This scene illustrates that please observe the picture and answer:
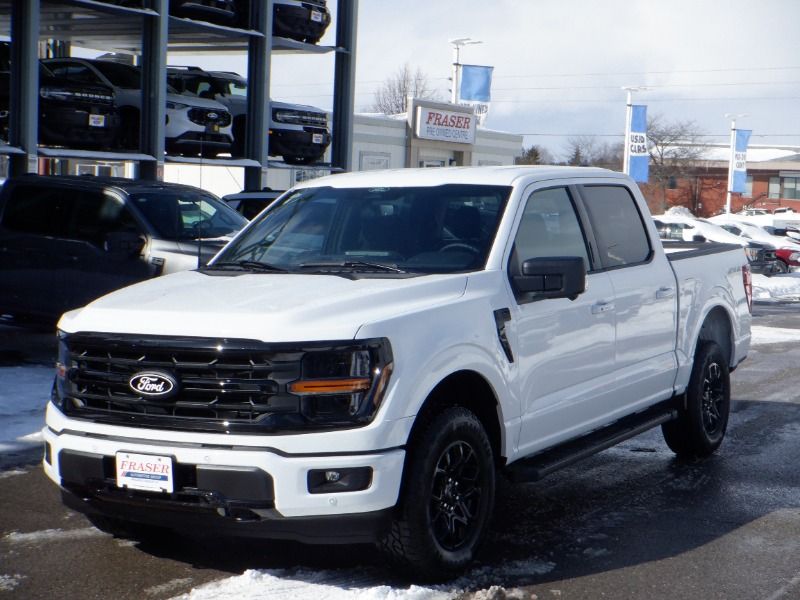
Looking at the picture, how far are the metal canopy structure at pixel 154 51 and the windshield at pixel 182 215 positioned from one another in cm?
395

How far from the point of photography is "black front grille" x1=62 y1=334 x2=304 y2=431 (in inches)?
179

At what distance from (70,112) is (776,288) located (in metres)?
15.7

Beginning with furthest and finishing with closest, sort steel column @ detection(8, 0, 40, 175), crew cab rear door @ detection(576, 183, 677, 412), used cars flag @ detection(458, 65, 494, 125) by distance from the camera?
used cars flag @ detection(458, 65, 494, 125), steel column @ detection(8, 0, 40, 175), crew cab rear door @ detection(576, 183, 677, 412)

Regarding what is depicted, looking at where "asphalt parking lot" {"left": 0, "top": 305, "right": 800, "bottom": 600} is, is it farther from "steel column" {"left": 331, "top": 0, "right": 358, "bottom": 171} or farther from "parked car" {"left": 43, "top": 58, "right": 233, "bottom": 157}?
"steel column" {"left": 331, "top": 0, "right": 358, "bottom": 171}

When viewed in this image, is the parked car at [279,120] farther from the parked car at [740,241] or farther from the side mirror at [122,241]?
the parked car at [740,241]

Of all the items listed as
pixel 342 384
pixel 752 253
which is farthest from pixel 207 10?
pixel 752 253

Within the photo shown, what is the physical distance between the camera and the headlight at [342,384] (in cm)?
455

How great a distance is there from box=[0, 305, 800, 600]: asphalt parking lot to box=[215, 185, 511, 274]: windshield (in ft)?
4.73

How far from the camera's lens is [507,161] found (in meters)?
43.9

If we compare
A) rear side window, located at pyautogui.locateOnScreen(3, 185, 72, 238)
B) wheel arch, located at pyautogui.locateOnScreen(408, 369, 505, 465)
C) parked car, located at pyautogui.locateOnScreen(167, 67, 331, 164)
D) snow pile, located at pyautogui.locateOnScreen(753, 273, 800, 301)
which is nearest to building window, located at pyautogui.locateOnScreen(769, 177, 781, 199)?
snow pile, located at pyautogui.locateOnScreen(753, 273, 800, 301)

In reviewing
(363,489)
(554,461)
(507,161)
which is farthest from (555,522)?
(507,161)

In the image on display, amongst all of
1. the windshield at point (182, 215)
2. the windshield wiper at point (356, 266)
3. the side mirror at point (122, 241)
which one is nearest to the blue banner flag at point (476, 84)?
the windshield at point (182, 215)

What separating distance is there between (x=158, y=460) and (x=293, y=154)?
16013 millimetres

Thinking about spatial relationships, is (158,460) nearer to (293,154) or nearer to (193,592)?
(193,592)
